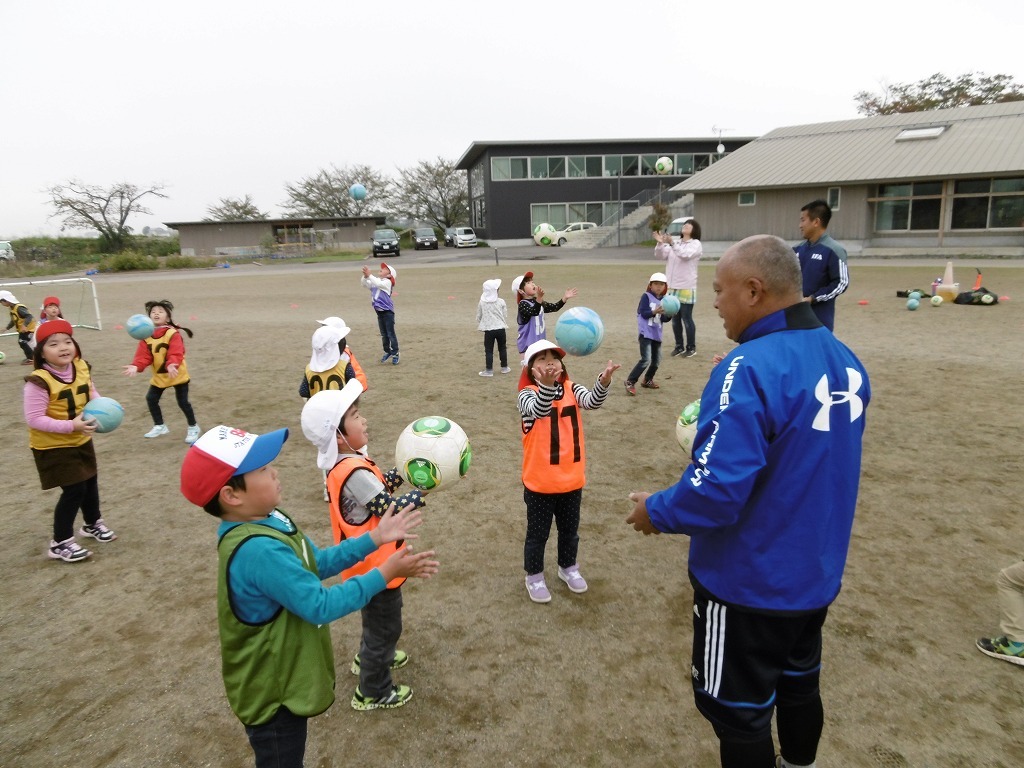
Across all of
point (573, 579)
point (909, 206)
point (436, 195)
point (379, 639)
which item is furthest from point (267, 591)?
point (436, 195)

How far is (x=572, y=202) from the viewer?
49.3 m

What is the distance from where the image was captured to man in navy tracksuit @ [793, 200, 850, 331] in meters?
7.09

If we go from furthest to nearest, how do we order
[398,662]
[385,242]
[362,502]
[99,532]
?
[385,242], [99,532], [398,662], [362,502]

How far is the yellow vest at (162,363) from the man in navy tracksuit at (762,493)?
713cm

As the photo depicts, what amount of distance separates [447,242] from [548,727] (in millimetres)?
54083

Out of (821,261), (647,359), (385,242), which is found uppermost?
(385,242)

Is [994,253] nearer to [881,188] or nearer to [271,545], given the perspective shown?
[881,188]

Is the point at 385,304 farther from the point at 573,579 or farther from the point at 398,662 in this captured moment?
the point at 398,662

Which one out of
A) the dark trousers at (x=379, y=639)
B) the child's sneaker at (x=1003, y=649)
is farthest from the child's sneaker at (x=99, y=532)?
the child's sneaker at (x=1003, y=649)

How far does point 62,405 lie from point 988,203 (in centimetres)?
3536

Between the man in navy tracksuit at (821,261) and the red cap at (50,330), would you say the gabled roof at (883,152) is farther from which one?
the red cap at (50,330)

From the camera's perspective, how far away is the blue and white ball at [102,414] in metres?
5.20

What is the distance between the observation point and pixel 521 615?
4367 mm

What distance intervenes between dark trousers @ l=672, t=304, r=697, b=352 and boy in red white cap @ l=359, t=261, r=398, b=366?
17.5 feet
